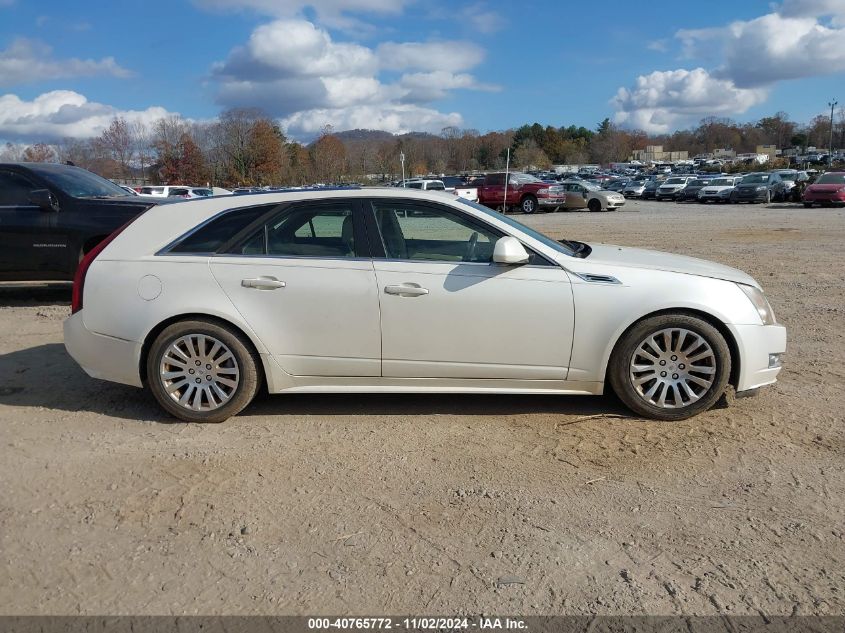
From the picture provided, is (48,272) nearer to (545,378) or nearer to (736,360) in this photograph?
(545,378)

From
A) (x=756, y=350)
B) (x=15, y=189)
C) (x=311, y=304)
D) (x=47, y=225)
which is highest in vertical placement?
(x=15, y=189)

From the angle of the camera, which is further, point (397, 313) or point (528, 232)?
point (528, 232)

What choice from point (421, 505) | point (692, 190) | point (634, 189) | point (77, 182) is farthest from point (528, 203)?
point (421, 505)

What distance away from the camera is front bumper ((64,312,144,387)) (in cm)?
475

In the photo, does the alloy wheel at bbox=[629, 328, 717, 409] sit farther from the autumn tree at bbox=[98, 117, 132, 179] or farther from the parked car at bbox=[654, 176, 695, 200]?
the autumn tree at bbox=[98, 117, 132, 179]

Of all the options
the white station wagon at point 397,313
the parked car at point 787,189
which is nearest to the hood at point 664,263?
the white station wagon at point 397,313

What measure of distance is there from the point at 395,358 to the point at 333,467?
0.91m

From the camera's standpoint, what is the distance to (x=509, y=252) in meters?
4.48

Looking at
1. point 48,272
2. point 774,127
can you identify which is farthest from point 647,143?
point 48,272

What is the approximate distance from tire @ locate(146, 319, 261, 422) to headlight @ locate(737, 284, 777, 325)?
3.36m

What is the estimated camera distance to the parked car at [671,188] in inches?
1780

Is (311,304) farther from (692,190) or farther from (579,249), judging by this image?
(692,190)

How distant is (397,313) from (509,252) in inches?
32.7

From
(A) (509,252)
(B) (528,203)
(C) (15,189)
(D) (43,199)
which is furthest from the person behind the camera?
(B) (528,203)
